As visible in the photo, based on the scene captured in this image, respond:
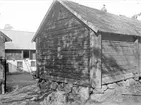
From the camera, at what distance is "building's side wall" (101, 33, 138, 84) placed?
32.1 ft

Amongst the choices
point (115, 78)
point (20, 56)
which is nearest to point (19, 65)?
point (20, 56)

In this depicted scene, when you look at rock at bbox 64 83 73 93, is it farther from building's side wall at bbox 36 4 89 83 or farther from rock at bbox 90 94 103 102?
rock at bbox 90 94 103 102

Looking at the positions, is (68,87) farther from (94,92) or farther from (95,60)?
(95,60)

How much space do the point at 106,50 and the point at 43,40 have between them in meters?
6.04

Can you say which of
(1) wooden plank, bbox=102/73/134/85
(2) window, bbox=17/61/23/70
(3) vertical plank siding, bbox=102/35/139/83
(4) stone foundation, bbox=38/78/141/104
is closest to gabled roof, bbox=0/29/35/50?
(2) window, bbox=17/61/23/70

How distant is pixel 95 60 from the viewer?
30.3 feet

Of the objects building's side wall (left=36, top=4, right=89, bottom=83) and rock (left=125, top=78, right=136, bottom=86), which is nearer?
building's side wall (left=36, top=4, right=89, bottom=83)

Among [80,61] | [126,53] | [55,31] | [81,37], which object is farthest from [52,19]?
[126,53]

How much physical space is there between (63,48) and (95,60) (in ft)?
10.2

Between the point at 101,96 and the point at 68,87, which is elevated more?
the point at 68,87

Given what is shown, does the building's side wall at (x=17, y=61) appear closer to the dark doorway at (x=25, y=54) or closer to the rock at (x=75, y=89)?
the dark doorway at (x=25, y=54)

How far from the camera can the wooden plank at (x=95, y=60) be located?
30.2 ft

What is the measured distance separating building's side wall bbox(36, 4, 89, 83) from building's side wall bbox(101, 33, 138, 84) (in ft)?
3.68

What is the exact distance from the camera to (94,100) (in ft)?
30.5
